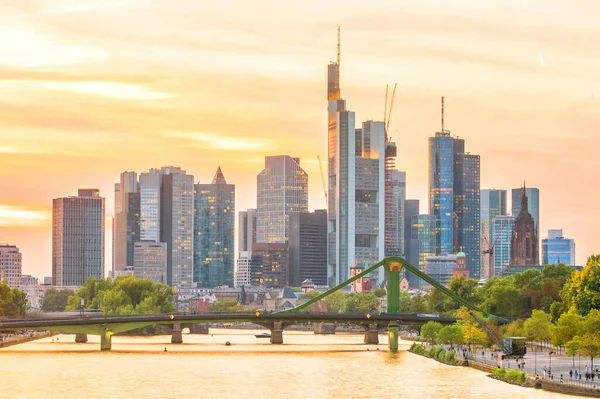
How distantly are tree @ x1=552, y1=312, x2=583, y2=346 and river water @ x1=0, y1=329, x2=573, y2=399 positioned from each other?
8403 millimetres

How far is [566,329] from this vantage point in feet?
438

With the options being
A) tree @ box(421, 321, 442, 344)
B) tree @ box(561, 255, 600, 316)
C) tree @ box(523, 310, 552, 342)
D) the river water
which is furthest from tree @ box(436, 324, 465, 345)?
tree @ box(561, 255, 600, 316)

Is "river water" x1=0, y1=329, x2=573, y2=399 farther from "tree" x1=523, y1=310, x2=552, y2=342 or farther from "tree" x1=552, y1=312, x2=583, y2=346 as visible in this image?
"tree" x1=523, y1=310, x2=552, y2=342

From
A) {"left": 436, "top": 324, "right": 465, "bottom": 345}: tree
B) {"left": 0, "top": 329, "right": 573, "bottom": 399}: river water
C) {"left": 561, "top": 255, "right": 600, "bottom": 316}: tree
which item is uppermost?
{"left": 561, "top": 255, "right": 600, "bottom": 316}: tree

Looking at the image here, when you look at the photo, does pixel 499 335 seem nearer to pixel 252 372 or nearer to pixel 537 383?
pixel 252 372

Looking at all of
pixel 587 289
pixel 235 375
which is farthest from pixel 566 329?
pixel 235 375

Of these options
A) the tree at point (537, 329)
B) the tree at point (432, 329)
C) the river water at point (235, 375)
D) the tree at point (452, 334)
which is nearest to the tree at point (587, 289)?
the tree at point (537, 329)

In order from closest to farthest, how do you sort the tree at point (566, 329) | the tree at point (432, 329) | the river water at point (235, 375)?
the river water at point (235, 375), the tree at point (566, 329), the tree at point (432, 329)

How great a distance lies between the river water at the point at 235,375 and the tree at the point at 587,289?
57.4 feet

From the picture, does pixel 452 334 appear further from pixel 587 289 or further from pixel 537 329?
pixel 587 289

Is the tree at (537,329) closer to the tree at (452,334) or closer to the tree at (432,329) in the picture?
the tree at (452,334)

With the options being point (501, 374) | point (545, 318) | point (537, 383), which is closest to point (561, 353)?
point (545, 318)

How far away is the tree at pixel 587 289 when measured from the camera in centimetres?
15250

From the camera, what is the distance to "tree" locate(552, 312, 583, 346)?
133 metres
